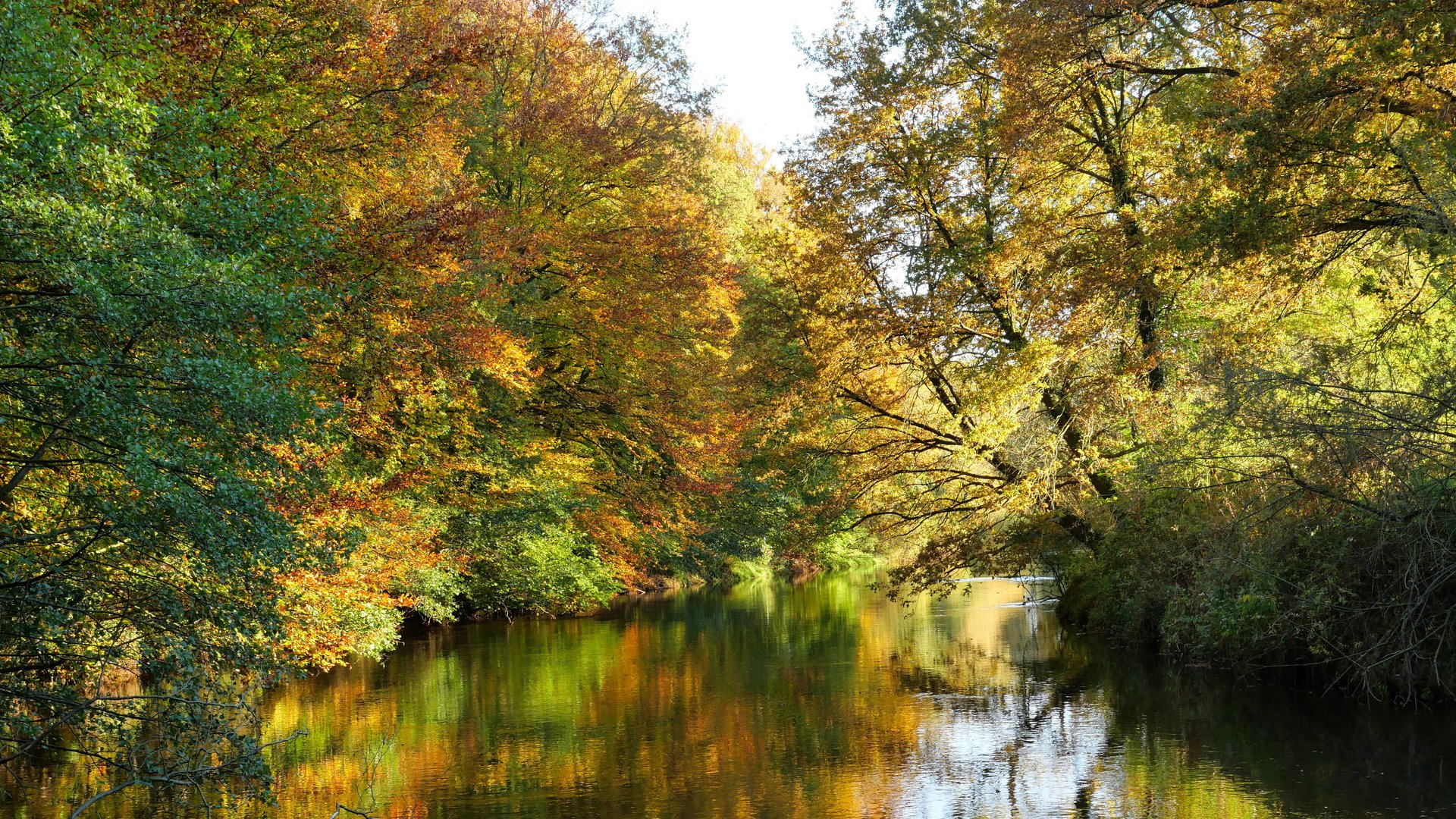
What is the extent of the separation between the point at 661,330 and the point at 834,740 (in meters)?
11.9

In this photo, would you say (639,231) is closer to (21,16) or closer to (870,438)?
(870,438)

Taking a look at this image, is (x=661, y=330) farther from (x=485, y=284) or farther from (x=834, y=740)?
(x=834, y=740)

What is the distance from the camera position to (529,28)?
2389 cm

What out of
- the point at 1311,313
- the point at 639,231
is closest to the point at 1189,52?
the point at 1311,313

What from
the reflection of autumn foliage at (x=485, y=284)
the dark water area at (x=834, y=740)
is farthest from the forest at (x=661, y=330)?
the dark water area at (x=834, y=740)

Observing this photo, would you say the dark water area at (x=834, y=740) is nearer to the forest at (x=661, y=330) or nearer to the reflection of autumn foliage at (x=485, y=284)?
the forest at (x=661, y=330)

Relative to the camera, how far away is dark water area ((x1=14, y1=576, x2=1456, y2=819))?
9805mm

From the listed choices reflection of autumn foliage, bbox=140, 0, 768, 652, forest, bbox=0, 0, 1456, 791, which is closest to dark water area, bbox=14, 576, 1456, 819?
forest, bbox=0, 0, 1456, 791

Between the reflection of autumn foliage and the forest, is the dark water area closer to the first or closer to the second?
the forest

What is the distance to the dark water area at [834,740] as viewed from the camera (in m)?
9.80

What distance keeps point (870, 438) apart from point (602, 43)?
11.0m

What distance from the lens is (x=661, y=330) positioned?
76.0 ft

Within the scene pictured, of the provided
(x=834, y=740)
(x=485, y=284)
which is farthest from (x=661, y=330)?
(x=834, y=740)

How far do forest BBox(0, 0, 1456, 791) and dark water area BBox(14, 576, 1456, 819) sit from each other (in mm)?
941
